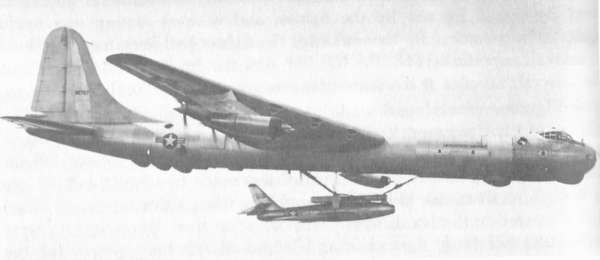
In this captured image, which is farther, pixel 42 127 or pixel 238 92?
pixel 42 127

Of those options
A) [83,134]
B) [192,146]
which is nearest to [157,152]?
[192,146]

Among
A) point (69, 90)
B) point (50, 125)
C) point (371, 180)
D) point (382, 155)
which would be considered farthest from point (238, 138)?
point (69, 90)

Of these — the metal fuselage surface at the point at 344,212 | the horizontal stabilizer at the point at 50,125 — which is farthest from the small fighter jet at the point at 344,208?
the horizontal stabilizer at the point at 50,125

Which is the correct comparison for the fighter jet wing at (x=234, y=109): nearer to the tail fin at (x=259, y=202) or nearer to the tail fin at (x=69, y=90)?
the tail fin at (x=69, y=90)

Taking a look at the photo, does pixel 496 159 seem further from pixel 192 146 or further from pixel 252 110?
pixel 192 146

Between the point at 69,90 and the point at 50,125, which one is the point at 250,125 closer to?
the point at 50,125

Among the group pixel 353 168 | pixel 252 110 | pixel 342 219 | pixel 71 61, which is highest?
pixel 71 61

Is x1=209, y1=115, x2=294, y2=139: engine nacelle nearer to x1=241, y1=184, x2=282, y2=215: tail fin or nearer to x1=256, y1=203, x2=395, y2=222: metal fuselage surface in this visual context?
x1=256, y1=203, x2=395, y2=222: metal fuselage surface
